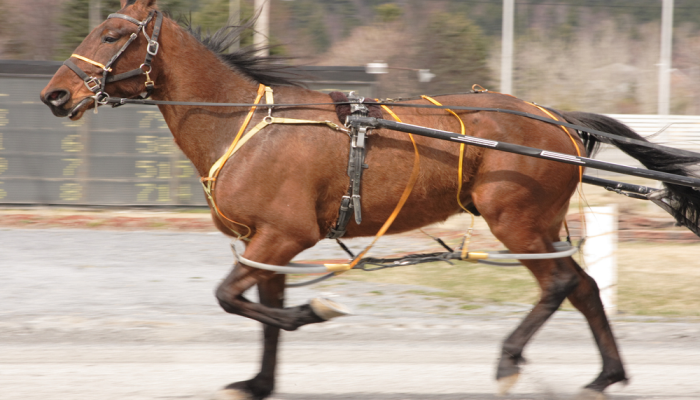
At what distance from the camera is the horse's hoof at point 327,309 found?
4086 millimetres

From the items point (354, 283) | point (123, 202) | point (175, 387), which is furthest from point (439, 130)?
point (123, 202)

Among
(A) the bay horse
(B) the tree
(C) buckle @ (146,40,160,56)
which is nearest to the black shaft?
(A) the bay horse

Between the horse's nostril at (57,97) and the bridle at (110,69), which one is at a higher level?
the bridle at (110,69)

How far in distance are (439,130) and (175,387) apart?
222 centimetres

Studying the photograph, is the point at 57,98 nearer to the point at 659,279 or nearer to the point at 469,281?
the point at 469,281

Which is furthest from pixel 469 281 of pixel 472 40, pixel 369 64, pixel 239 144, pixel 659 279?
pixel 472 40

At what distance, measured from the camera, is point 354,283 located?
25.3ft

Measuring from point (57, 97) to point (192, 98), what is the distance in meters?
0.72

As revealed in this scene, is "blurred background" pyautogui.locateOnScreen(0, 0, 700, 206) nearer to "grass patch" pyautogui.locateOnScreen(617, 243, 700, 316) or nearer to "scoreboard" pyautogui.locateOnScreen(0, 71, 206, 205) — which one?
"scoreboard" pyautogui.locateOnScreen(0, 71, 206, 205)

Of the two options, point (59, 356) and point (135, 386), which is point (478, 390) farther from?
point (59, 356)

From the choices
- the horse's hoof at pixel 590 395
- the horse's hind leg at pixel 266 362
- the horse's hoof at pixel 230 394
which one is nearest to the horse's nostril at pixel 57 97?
the horse's hind leg at pixel 266 362

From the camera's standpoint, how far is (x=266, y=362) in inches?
179

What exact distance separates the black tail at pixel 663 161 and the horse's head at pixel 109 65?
262cm

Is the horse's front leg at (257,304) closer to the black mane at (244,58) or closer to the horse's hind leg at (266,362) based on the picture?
the horse's hind leg at (266,362)
